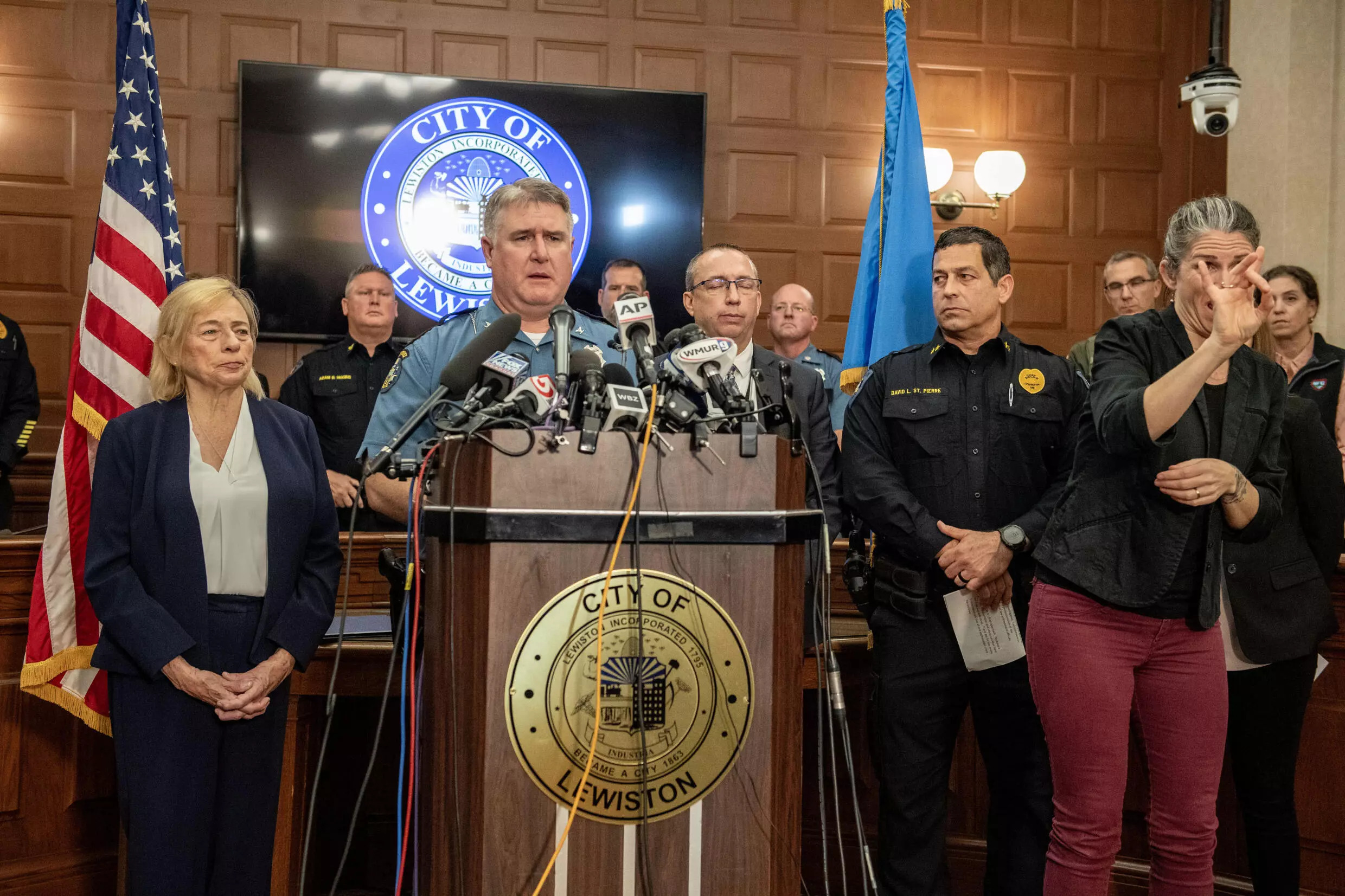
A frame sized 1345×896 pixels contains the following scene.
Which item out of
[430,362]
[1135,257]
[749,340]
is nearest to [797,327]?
[1135,257]

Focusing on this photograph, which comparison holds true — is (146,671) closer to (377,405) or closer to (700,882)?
(377,405)

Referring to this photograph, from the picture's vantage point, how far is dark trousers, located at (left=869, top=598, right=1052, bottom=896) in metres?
2.54

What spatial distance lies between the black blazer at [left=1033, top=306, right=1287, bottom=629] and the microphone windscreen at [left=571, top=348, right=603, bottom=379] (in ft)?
3.14

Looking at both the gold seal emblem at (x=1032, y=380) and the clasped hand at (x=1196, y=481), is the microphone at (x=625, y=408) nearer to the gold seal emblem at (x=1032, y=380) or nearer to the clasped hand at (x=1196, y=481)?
the clasped hand at (x=1196, y=481)

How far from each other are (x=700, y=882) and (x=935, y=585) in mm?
1237

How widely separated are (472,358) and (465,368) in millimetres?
18

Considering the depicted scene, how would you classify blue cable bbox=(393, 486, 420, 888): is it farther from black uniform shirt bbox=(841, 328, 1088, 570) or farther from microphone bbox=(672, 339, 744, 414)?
black uniform shirt bbox=(841, 328, 1088, 570)

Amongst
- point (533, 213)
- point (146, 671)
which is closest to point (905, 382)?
point (533, 213)

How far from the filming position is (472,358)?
63.4 inches

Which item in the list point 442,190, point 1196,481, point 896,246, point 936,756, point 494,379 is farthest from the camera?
point 442,190

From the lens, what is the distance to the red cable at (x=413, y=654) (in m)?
1.62

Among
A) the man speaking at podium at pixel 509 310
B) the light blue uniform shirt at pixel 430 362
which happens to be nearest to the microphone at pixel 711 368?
the man speaking at podium at pixel 509 310

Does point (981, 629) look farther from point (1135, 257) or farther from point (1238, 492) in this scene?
point (1135, 257)

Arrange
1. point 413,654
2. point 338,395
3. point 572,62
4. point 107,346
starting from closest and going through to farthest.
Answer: point 413,654, point 107,346, point 338,395, point 572,62
